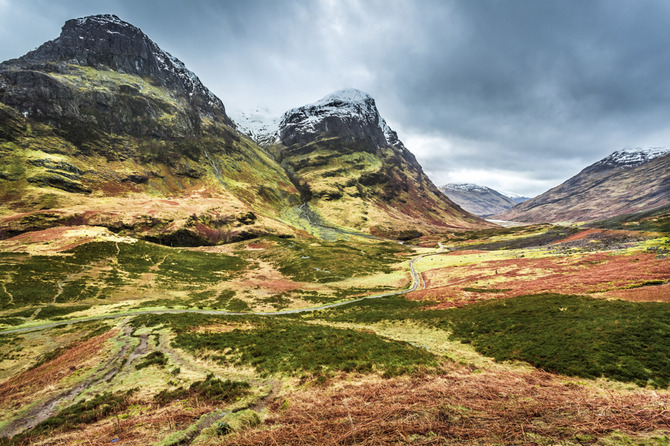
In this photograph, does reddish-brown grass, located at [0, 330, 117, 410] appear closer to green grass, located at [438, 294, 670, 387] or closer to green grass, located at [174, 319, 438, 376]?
green grass, located at [174, 319, 438, 376]

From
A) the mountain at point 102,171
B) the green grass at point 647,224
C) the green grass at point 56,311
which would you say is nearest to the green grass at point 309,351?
the green grass at point 56,311

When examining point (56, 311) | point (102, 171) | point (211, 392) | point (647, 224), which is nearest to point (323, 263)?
point (56, 311)

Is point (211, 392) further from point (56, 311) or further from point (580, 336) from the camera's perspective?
point (56, 311)

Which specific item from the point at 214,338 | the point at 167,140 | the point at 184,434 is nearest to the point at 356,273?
the point at 214,338

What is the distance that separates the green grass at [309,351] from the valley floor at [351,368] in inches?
5.8

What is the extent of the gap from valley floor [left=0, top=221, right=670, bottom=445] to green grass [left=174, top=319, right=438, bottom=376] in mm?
147

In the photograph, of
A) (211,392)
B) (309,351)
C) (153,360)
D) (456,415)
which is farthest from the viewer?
(309,351)

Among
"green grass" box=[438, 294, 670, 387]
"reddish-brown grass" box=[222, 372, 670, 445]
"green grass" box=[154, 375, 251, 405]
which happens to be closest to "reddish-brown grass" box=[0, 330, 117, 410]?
"green grass" box=[154, 375, 251, 405]

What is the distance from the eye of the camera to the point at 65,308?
117 ft

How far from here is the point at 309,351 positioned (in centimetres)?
1912

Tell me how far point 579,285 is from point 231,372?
147 feet

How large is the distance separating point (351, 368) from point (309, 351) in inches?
165

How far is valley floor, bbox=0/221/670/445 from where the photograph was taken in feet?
29.9

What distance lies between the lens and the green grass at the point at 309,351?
16.4m
